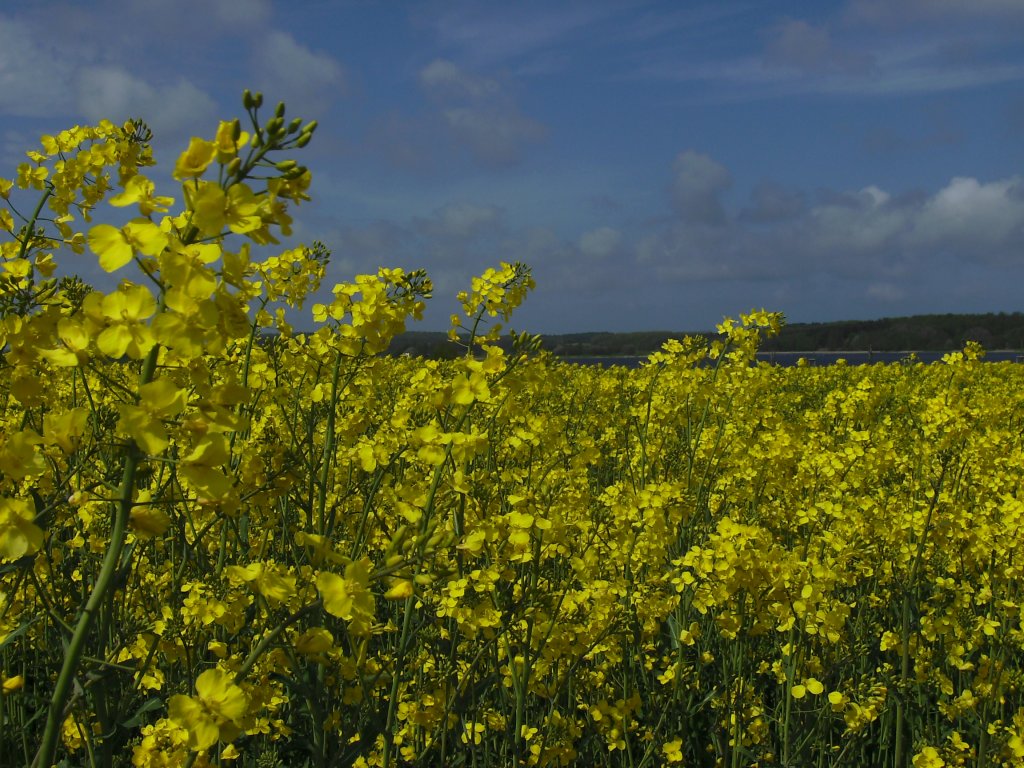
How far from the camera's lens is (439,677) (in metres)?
2.84

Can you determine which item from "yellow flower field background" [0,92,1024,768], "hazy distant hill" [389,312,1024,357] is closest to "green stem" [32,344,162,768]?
"yellow flower field background" [0,92,1024,768]

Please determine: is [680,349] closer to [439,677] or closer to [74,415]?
[439,677]

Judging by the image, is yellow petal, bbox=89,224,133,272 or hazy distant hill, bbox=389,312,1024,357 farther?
hazy distant hill, bbox=389,312,1024,357

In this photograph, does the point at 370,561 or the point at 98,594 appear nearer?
the point at 98,594

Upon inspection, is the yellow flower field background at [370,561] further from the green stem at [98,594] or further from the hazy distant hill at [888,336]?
the hazy distant hill at [888,336]

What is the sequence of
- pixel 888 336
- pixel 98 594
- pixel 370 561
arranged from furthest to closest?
pixel 888 336 < pixel 370 561 < pixel 98 594

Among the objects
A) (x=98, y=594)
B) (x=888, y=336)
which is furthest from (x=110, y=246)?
(x=888, y=336)

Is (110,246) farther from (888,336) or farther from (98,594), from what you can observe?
(888,336)

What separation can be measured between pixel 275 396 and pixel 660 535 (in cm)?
166

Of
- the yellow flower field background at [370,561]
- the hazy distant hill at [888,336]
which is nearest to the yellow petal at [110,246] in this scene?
the yellow flower field background at [370,561]

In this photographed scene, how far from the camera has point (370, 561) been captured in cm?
176

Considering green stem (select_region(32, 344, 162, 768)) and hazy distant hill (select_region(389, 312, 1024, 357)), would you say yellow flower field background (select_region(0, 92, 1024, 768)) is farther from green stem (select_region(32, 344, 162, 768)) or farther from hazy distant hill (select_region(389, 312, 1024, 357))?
hazy distant hill (select_region(389, 312, 1024, 357))

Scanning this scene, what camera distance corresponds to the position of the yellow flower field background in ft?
4.59

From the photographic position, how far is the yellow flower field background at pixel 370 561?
4.59 ft
